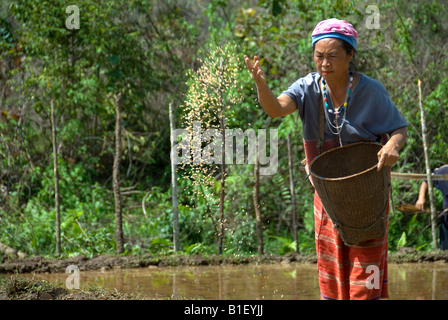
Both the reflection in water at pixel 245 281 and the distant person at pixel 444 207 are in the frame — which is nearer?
the reflection in water at pixel 245 281

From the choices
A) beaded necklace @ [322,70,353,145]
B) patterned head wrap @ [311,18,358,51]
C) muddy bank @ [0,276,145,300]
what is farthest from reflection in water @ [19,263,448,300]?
patterned head wrap @ [311,18,358,51]

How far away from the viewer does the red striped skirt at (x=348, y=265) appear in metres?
2.75

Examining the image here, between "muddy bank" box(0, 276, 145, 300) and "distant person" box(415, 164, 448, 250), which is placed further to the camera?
"distant person" box(415, 164, 448, 250)

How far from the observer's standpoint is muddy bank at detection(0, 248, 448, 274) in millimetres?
5965

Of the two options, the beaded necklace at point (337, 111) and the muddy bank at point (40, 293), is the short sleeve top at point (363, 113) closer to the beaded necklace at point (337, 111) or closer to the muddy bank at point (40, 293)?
the beaded necklace at point (337, 111)

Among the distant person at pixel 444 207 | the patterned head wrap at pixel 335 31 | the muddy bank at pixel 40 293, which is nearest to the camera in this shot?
the patterned head wrap at pixel 335 31

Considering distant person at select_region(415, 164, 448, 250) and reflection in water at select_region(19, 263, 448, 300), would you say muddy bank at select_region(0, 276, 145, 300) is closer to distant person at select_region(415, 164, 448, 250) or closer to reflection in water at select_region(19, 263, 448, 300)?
reflection in water at select_region(19, 263, 448, 300)

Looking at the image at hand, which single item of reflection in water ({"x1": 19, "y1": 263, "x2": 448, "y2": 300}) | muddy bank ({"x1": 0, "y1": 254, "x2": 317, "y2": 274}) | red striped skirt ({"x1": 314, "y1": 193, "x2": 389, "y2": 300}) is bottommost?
reflection in water ({"x1": 19, "y1": 263, "x2": 448, "y2": 300})

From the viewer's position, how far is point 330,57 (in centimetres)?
271

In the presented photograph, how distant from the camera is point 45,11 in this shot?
8328mm

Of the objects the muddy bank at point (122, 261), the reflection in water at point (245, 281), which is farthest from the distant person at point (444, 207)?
the muddy bank at point (122, 261)

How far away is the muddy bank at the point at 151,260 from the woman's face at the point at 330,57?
3758 millimetres

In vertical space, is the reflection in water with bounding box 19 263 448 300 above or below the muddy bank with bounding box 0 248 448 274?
below

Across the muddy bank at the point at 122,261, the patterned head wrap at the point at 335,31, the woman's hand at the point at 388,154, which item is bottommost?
the muddy bank at the point at 122,261
